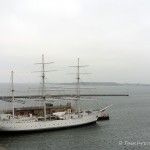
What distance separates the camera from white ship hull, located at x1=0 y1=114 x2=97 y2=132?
54844 mm

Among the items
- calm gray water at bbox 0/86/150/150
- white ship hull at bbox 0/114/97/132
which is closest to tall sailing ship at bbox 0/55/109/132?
white ship hull at bbox 0/114/97/132

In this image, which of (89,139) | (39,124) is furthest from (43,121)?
(89,139)

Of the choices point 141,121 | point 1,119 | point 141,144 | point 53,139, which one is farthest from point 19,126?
point 141,121

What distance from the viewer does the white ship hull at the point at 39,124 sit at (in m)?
54.8

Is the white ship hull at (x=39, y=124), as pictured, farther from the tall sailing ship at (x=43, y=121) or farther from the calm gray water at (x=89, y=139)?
the calm gray water at (x=89, y=139)

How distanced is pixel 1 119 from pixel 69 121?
510 inches

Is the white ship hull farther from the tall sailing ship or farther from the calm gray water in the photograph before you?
the calm gray water

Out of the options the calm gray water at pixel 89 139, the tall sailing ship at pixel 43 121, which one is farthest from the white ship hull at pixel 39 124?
the calm gray water at pixel 89 139

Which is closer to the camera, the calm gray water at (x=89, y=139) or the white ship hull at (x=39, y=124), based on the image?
the calm gray water at (x=89, y=139)

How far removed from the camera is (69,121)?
60.3 m

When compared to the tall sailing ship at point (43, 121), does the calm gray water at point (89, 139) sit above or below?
below

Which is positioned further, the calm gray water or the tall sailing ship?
the tall sailing ship

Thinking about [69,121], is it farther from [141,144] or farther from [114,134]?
[141,144]

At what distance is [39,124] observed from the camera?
5697cm
